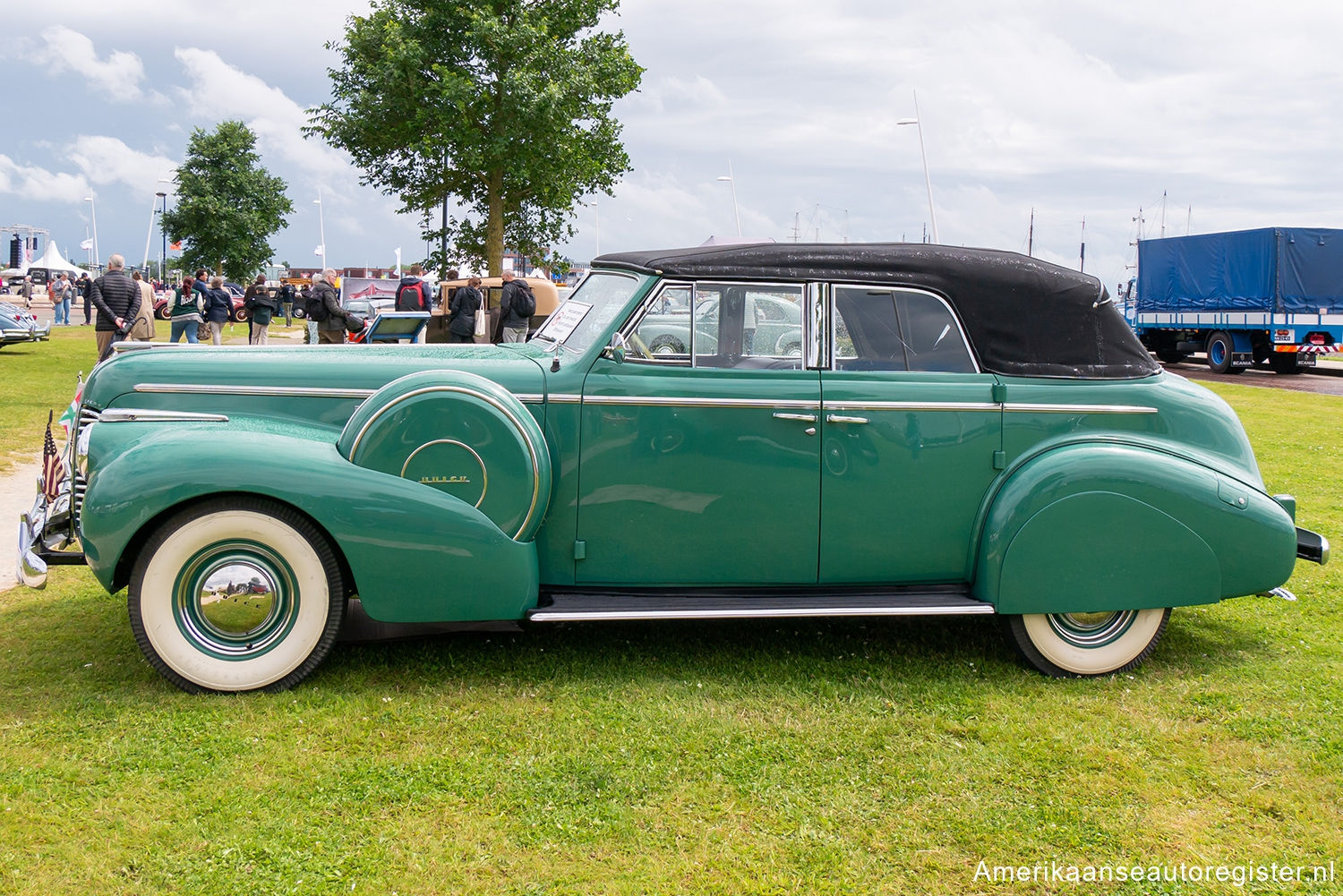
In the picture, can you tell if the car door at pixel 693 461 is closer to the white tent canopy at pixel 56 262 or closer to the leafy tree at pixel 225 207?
the leafy tree at pixel 225 207

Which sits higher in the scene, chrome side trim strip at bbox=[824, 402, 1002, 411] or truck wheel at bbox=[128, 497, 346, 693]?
chrome side trim strip at bbox=[824, 402, 1002, 411]

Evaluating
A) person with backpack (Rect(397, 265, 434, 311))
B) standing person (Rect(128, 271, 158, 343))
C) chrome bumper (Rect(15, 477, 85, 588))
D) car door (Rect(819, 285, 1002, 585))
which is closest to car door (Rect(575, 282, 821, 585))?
car door (Rect(819, 285, 1002, 585))

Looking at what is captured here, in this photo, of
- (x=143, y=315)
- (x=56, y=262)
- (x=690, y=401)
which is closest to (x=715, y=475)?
(x=690, y=401)

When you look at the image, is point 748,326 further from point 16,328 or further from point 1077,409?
point 16,328

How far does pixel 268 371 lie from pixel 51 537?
1.14 metres

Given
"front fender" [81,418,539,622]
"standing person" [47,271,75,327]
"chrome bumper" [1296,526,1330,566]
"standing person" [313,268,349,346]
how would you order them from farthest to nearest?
"standing person" [47,271,75,327]
"standing person" [313,268,349,346]
"chrome bumper" [1296,526,1330,566]
"front fender" [81,418,539,622]

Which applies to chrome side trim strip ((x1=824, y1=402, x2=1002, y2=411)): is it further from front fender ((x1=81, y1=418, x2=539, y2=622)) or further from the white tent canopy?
the white tent canopy

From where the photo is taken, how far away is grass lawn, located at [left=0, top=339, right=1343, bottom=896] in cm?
301

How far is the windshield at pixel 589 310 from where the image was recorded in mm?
4477

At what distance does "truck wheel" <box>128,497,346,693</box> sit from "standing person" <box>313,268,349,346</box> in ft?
37.9

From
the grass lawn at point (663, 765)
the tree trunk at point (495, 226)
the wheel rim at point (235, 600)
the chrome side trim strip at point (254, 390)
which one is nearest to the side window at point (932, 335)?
the grass lawn at point (663, 765)

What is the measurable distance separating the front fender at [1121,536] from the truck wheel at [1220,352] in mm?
20537

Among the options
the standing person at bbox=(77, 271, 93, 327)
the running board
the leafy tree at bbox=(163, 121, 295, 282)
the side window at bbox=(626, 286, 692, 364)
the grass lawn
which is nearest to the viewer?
the grass lawn

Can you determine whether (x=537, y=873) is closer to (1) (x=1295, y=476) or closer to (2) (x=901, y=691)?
(2) (x=901, y=691)
